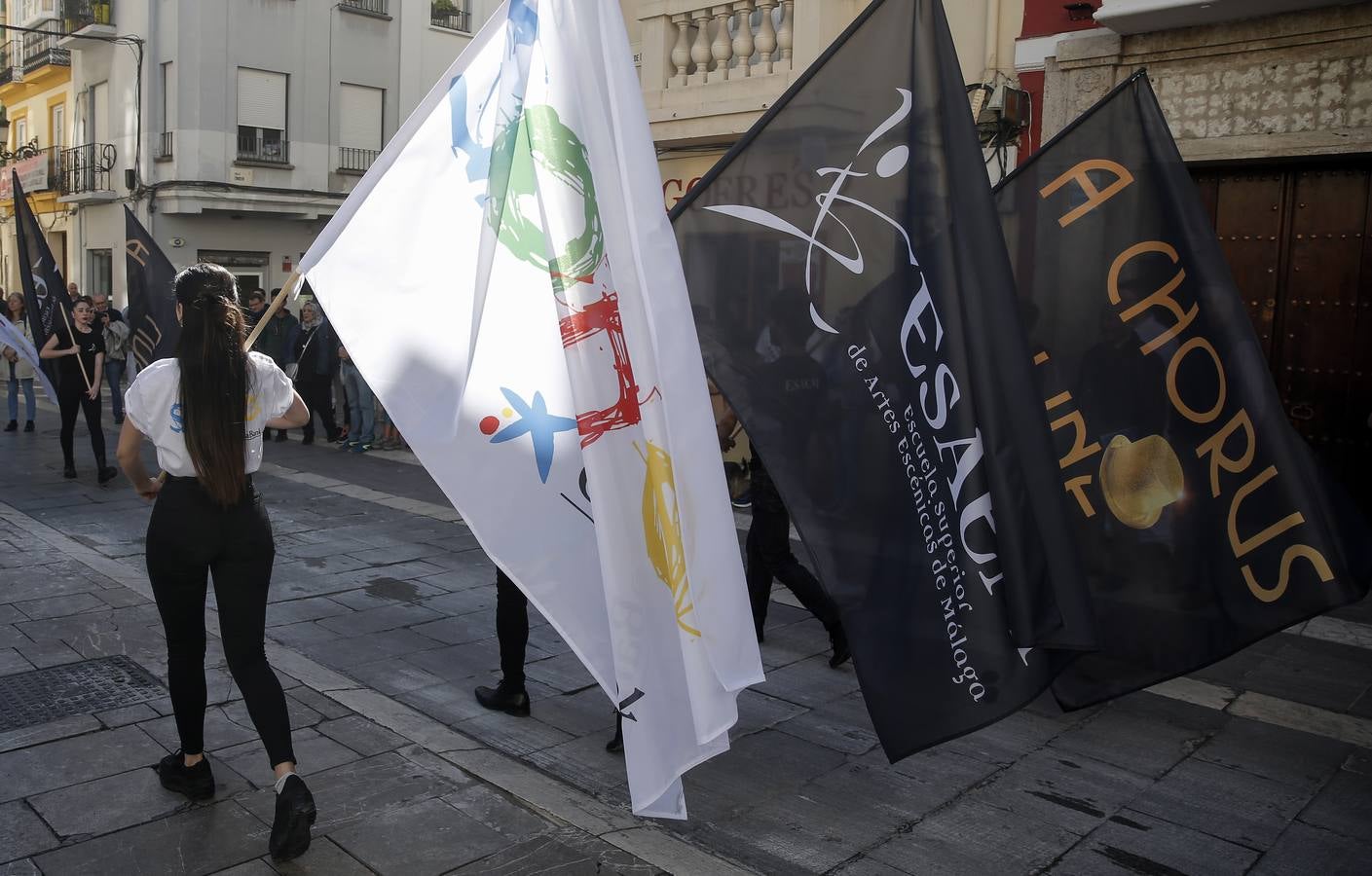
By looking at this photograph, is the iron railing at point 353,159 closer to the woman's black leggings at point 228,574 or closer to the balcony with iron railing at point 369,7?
the balcony with iron railing at point 369,7

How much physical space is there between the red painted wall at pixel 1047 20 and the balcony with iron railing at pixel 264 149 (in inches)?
821

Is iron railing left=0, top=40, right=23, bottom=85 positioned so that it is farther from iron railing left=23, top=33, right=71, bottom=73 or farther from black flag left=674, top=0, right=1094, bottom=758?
black flag left=674, top=0, right=1094, bottom=758

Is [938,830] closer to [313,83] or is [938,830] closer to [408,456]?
[408,456]

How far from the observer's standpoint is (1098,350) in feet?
13.4

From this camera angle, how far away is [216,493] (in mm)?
3598

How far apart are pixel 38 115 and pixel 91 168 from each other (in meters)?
6.52

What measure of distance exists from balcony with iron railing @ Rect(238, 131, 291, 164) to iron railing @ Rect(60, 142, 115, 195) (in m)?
3.90

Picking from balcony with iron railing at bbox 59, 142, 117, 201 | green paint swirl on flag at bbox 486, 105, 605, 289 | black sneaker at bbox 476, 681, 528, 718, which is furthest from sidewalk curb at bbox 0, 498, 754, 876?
balcony with iron railing at bbox 59, 142, 117, 201

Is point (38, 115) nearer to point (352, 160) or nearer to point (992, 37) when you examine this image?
point (352, 160)

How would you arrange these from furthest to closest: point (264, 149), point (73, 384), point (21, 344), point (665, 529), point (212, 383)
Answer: point (264, 149), point (73, 384), point (21, 344), point (212, 383), point (665, 529)

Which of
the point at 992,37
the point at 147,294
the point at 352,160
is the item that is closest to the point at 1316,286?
the point at 992,37

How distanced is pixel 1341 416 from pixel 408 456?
945 centimetres

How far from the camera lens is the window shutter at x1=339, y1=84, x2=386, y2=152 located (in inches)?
1076

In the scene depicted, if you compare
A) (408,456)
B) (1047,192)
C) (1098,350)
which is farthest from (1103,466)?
(408,456)
